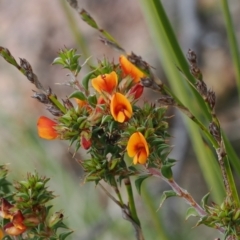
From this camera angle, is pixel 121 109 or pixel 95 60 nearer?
pixel 121 109

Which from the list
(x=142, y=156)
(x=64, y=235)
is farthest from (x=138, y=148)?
(x=64, y=235)

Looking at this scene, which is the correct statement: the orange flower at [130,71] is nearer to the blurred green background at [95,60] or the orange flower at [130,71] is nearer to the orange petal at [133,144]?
the orange petal at [133,144]

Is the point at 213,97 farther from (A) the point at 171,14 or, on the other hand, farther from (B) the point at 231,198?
(A) the point at 171,14

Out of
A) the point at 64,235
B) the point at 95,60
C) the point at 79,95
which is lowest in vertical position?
the point at 64,235

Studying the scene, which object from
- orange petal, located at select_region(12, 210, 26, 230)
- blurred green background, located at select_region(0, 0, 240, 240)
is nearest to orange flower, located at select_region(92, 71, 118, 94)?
orange petal, located at select_region(12, 210, 26, 230)

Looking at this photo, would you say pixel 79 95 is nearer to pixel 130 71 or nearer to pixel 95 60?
pixel 130 71

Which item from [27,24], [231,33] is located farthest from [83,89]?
[27,24]
